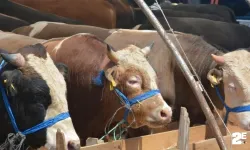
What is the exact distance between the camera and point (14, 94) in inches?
129

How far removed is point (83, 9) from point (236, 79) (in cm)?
305

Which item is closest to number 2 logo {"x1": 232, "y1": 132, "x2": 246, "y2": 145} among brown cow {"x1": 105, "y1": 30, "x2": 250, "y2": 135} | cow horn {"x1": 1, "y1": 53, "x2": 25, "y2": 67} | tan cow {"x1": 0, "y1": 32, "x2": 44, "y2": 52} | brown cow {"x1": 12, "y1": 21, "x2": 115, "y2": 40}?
brown cow {"x1": 105, "y1": 30, "x2": 250, "y2": 135}

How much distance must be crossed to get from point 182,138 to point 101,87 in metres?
1.10

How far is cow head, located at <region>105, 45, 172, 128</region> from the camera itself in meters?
3.87

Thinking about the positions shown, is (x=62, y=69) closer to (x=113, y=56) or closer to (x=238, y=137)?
(x=113, y=56)

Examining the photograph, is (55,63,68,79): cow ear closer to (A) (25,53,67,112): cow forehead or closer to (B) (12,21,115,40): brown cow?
(A) (25,53,67,112): cow forehead

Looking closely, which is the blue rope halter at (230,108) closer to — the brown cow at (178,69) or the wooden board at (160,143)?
the brown cow at (178,69)

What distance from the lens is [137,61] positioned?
402 centimetres

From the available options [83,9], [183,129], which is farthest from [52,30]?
[183,129]

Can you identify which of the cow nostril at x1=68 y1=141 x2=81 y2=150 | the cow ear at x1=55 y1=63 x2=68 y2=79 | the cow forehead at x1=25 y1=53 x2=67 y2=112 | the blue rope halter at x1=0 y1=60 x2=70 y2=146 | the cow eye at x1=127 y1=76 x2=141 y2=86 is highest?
the cow forehead at x1=25 y1=53 x2=67 y2=112

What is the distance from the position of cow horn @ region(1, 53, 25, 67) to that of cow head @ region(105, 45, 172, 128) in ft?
2.56

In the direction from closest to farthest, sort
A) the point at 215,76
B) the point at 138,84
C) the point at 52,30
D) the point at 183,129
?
the point at 183,129 < the point at 138,84 < the point at 215,76 < the point at 52,30

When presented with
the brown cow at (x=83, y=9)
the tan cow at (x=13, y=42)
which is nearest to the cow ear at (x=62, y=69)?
the tan cow at (x=13, y=42)

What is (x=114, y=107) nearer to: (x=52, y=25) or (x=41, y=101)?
(x=41, y=101)
